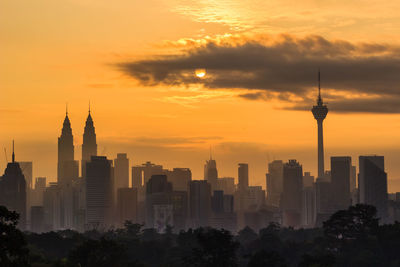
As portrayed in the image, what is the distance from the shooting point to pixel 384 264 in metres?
193

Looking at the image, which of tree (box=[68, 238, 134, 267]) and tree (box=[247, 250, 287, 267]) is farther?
tree (box=[247, 250, 287, 267])

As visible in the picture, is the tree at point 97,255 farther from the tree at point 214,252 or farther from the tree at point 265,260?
the tree at point 265,260

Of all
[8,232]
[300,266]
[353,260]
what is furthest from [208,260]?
[8,232]

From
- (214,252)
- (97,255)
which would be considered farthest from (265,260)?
(97,255)

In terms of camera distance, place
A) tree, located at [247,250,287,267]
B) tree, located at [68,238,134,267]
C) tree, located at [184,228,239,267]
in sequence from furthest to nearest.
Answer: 1. tree, located at [184,228,239,267]
2. tree, located at [247,250,287,267]
3. tree, located at [68,238,134,267]

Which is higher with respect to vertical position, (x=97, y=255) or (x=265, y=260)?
(x=97, y=255)

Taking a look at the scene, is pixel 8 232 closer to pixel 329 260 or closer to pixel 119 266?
pixel 119 266

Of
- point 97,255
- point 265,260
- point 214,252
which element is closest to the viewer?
point 97,255

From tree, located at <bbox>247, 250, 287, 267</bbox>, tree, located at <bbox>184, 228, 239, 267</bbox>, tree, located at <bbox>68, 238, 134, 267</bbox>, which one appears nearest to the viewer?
tree, located at <bbox>68, 238, 134, 267</bbox>

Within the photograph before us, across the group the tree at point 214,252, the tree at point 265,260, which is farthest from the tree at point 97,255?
the tree at point 265,260

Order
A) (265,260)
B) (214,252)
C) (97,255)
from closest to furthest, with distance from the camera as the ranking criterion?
(97,255), (265,260), (214,252)

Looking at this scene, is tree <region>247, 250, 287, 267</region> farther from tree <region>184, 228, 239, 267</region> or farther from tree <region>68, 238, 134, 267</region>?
tree <region>68, 238, 134, 267</region>

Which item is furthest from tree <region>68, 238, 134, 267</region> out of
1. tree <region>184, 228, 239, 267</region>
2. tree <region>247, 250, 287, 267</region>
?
tree <region>247, 250, 287, 267</region>

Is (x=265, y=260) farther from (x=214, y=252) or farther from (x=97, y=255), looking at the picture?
(x=97, y=255)
